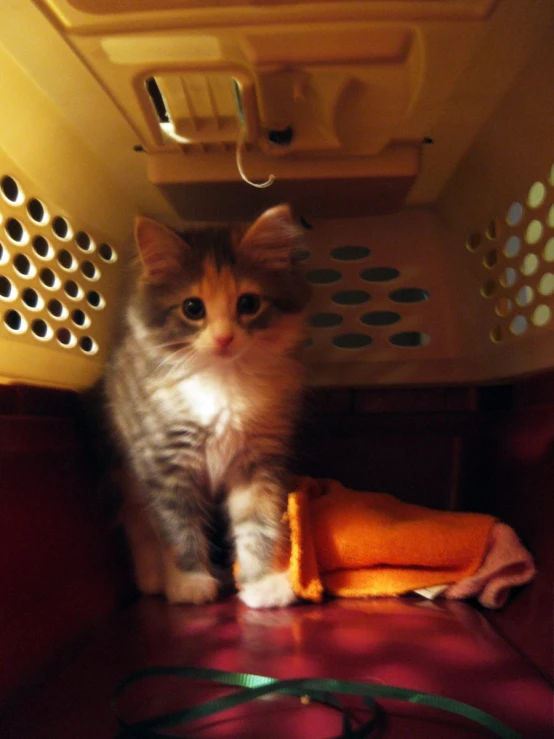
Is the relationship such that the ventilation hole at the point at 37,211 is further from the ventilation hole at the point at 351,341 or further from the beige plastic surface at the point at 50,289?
the ventilation hole at the point at 351,341

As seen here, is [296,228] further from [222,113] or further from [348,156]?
[222,113]

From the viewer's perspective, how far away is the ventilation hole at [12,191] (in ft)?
3.02

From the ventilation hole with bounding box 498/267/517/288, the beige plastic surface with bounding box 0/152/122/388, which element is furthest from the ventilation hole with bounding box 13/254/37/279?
the ventilation hole with bounding box 498/267/517/288

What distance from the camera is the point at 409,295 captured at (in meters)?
1.33

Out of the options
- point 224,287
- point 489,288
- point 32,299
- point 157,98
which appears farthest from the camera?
point 489,288

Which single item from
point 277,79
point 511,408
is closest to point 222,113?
point 277,79

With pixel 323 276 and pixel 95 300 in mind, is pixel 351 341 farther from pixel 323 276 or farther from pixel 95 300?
pixel 95 300

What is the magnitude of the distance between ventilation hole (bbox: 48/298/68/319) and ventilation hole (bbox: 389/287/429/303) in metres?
0.66

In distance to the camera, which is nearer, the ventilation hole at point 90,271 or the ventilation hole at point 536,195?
the ventilation hole at point 536,195

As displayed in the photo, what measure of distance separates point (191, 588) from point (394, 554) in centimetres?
34

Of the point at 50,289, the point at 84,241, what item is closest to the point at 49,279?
the point at 50,289

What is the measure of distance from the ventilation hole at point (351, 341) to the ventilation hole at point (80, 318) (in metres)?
0.53

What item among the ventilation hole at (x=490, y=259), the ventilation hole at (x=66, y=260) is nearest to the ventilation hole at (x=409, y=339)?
the ventilation hole at (x=490, y=259)

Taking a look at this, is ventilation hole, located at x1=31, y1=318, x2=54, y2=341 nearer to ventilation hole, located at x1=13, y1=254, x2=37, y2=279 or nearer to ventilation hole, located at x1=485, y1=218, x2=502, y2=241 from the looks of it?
ventilation hole, located at x1=13, y1=254, x2=37, y2=279
